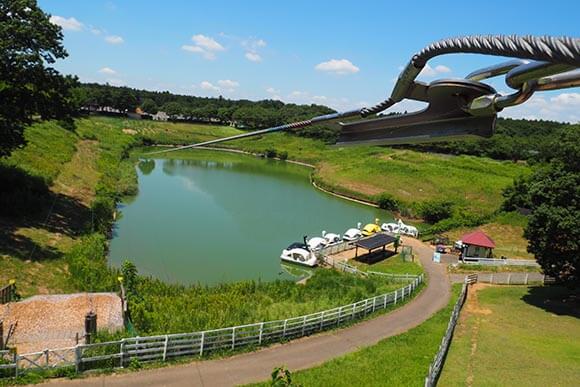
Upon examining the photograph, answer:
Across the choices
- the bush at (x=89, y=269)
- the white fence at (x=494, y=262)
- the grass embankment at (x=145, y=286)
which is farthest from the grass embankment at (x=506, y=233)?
the bush at (x=89, y=269)

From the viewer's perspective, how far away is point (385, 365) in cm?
1359

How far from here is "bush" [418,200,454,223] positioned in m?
41.7

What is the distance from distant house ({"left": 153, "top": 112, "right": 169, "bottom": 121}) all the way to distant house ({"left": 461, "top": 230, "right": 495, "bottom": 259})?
104m

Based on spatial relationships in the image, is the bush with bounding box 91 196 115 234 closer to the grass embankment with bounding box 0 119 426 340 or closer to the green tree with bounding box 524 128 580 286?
the grass embankment with bounding box 0 119 426 340

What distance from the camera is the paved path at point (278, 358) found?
1184 cm

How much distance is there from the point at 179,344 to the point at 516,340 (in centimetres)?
1175

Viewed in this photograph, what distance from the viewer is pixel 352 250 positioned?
97.6 feet

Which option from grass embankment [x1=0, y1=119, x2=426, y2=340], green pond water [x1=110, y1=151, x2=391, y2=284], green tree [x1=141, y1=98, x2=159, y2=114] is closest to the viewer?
grass embankment [x1=0, y1=119, x2=426, y2=340]

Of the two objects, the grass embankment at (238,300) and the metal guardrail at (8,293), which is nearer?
the grass embankment at (238,300)

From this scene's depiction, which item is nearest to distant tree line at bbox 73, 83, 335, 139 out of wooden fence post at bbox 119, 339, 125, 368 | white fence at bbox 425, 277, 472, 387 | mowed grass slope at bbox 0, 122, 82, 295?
mowed grass slope at bbox 0, 122, 82, 295

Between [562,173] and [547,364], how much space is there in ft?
36.2

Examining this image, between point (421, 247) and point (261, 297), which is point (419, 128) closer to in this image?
point (261, 297)

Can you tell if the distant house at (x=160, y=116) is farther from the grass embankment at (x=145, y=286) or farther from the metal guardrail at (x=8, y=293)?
the metal guardrail at (x=8, y=293)

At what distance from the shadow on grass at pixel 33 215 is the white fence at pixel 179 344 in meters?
8.87
